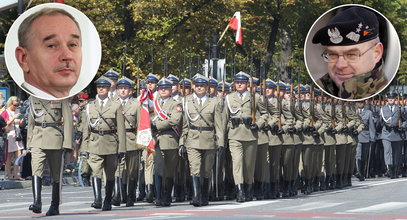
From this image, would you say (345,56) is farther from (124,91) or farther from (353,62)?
(124,91)

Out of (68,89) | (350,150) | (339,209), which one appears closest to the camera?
(68,89)

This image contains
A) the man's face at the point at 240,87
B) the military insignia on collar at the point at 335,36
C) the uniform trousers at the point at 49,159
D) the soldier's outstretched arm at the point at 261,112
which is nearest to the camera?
the military insignia on collar at the point at 335,36

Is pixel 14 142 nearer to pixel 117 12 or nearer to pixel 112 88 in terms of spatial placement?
pixel 112 88

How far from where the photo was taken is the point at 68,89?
45.6ft

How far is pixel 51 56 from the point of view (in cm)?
1374

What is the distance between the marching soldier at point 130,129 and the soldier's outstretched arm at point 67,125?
2.41 metres

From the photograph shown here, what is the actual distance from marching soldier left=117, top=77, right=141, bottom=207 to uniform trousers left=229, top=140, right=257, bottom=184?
1608mm

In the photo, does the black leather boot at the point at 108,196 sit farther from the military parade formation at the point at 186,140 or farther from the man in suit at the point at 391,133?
the man in suit at the point at 391,133

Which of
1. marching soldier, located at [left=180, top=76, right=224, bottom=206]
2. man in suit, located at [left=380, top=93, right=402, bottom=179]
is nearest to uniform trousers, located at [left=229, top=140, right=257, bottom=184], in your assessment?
marching soldier, located at [left=180, top=76, right=224, bottom=206]

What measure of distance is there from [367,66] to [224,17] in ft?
89.6

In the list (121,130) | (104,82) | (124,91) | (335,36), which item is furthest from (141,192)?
(335,36)

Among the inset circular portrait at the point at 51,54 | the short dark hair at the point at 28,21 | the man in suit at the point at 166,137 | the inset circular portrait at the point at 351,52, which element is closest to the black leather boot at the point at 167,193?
the man in suit at the point at 166,137

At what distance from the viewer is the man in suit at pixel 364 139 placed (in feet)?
102

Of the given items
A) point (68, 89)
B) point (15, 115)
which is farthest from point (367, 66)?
point (15, 115)
